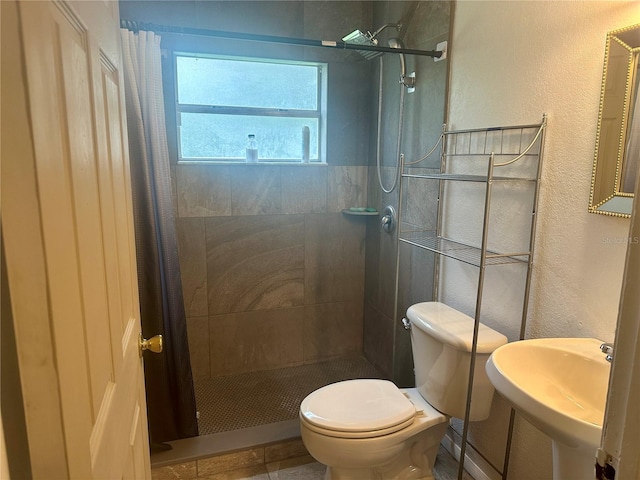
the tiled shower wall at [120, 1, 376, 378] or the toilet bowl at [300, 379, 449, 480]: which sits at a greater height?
the tiled shower wall at [120, 1, 376, 378]

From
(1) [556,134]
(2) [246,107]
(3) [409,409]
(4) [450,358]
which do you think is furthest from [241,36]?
(3) [409,409]

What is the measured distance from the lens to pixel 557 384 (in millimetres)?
1335

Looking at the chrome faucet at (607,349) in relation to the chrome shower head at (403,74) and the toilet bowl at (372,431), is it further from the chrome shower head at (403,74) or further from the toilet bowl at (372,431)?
the chrome shower head at (403,74)

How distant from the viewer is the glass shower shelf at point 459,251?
1683 mm

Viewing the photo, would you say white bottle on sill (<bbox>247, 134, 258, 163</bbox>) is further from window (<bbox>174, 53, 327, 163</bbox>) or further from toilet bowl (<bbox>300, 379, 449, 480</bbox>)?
toilet bowl (<bbox>300, 379, 449, 480</bbox>)

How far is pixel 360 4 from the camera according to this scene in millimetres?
2646

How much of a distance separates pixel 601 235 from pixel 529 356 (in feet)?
1.44

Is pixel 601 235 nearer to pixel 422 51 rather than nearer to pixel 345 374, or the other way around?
pixel 422 51

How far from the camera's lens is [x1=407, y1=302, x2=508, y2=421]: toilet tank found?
1676 millimetres

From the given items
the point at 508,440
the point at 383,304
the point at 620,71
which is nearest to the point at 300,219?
Answer: the point at 383,304

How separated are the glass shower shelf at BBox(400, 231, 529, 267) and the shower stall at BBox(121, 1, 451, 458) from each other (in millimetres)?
186

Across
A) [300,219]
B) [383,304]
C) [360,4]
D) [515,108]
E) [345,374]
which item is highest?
[360,4]

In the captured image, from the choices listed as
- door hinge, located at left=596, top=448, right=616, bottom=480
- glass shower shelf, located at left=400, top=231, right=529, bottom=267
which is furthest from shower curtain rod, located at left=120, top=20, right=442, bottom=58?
door hinge, located at left=596, top=448, right=616, bottom=480

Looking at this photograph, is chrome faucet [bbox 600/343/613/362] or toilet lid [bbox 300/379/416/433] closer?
chrome faucet [bbox 600/343/613/362]
